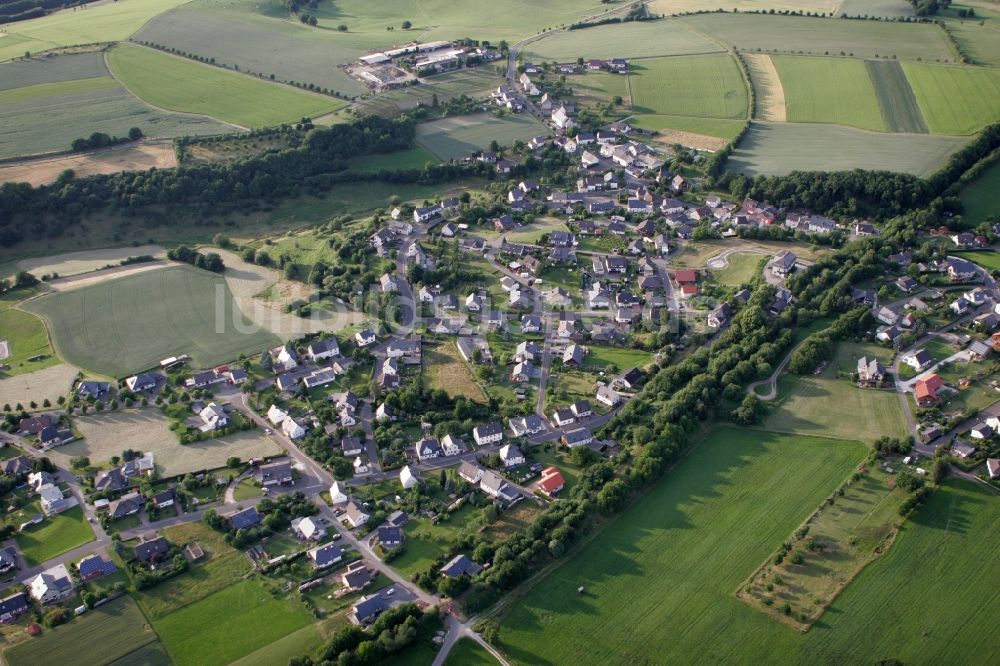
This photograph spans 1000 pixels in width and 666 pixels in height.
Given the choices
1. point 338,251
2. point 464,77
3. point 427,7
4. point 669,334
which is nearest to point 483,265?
point 338,251

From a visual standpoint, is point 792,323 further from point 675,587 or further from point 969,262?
point 675,587

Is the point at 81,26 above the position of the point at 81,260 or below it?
above

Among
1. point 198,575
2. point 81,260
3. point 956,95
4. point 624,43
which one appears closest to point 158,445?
point 198,575

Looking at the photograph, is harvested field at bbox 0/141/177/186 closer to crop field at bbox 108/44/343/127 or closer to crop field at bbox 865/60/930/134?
crop field at bbox 108/44/343/127

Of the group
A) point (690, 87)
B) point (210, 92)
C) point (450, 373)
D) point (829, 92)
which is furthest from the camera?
point (210, 92)

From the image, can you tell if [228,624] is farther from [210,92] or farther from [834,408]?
[210,92]

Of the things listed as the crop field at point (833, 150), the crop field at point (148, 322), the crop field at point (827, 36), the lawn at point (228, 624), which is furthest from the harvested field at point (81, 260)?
the crop field at point (827, 36)

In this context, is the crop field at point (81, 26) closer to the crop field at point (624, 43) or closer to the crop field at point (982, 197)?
the crop field at point (624, 43)

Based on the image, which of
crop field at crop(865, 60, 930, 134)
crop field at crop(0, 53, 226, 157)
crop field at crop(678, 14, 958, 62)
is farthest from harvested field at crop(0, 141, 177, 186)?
crop field at crop(865, 60, 930, 134)
